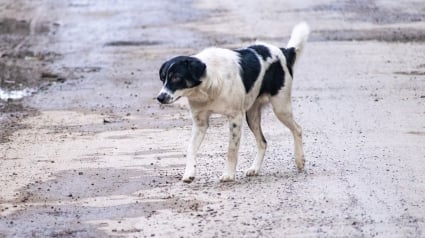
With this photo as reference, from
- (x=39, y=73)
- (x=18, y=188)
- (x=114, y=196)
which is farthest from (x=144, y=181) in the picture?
(x=39, y=73)

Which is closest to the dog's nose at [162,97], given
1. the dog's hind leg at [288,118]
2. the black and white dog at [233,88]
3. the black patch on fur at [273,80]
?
the black and white dog at [233,88]

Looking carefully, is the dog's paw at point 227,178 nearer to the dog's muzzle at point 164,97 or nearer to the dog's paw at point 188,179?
the dog's paw at point 188,179

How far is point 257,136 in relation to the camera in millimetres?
10305

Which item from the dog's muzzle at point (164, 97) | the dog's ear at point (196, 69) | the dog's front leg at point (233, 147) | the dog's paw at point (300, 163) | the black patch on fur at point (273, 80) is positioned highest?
the dog's ear at point (196, 69)

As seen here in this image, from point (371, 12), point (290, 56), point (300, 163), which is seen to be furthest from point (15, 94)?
point (371, 12)

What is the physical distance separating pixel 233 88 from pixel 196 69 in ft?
1.41

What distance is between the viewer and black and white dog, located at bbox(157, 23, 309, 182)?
9383 mm

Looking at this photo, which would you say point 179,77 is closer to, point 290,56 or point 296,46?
point 290,56

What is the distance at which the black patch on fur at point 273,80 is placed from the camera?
1005 centimetres

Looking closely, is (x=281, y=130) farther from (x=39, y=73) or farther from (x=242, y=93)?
(x=39, y=73)

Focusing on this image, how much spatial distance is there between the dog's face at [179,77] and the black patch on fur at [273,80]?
882 millimetres

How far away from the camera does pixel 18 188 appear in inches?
391

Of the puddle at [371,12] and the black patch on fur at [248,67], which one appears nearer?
the black patch on fur at [248,67]

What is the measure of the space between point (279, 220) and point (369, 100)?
21.8 ft
